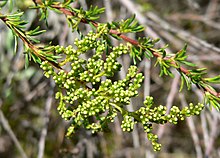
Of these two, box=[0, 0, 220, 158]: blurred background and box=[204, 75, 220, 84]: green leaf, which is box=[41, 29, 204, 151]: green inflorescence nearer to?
box=[204, 75, 220, 84]: green leaf

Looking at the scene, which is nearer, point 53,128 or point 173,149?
point 53,128

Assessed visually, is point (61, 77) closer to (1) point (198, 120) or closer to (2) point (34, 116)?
(2) point (34, 116)

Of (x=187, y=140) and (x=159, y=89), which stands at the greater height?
(x=159, y=89)

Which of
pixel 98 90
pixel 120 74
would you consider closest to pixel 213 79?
pixel 98 90

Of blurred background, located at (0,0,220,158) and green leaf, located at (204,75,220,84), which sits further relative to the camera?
blurred background, located at (0,0,220,158)

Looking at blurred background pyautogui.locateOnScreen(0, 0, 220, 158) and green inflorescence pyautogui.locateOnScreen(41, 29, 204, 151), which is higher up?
green inflorescence pyautogui.locateOnScreen(41, 29, 204, 151)

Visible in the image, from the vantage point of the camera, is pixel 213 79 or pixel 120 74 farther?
pixel 120 74

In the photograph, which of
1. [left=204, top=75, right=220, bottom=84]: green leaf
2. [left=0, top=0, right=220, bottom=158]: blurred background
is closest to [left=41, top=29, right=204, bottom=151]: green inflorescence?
[left=204, top=75, right=220, bottom=84]: green leaf

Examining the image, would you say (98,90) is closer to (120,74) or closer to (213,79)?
(213,79)

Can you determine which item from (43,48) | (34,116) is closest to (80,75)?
(43,48)
